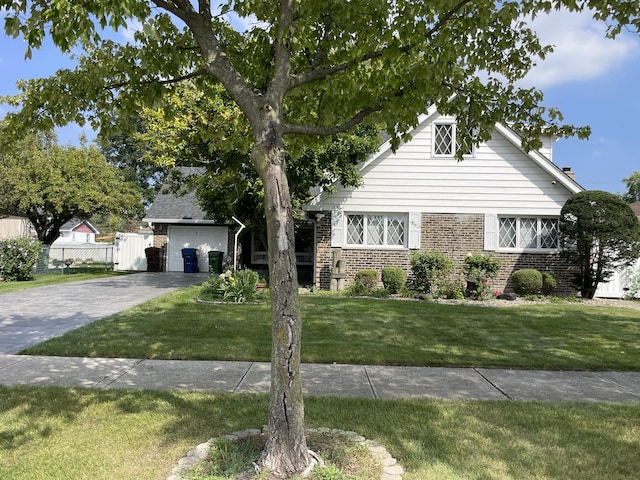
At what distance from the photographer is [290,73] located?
14.5 ft

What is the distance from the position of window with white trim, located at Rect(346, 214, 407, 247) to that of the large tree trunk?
37.3 feet

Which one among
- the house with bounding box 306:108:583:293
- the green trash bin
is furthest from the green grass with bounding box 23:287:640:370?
the green trash bin

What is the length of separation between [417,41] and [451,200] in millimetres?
11196

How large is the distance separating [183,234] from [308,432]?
63.2 ft

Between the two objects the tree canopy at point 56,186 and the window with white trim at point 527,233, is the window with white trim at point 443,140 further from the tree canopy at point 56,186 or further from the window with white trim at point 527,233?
the tree canopy at point 56,186

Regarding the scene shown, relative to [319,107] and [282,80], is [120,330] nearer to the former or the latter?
[319,107]

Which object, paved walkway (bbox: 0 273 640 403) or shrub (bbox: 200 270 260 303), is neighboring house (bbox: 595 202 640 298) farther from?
shrub (bbox: 200 270 260 303)

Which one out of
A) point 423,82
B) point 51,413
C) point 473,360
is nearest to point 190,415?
point 51,413

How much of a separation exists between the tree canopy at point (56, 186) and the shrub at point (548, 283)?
1898 cm

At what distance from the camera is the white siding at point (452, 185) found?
14.2 metres

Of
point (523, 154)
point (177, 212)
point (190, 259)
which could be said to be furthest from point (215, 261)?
point (523, 154)

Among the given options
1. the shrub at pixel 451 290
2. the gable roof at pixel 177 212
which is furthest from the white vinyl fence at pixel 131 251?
the shrub at pixel 451 290

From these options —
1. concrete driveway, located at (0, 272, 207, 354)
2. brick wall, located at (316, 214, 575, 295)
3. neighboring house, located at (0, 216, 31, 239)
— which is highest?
neighboring house, located at (0, 216, 31, 239)

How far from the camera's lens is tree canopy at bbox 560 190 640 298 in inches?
509
